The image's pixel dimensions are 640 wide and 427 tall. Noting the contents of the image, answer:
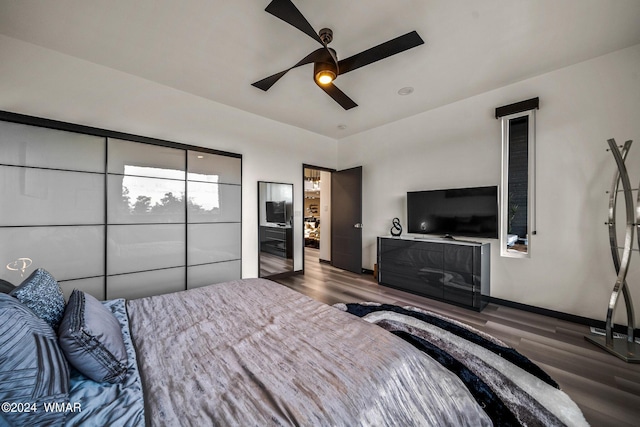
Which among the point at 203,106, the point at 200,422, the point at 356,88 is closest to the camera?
the point at 200,422

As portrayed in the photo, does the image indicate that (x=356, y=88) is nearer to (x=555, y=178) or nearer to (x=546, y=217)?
(x=555, y=178)

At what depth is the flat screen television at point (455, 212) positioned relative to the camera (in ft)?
10.4

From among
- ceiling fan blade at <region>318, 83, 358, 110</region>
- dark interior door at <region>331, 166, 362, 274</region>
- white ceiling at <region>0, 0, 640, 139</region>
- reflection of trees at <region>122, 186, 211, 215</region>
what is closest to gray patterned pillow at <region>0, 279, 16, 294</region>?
reflection of trees at <region>122, 186, 211, 215</region>

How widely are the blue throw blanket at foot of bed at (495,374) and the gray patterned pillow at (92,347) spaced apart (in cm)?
169

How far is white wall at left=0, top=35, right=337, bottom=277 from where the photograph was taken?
2.34m

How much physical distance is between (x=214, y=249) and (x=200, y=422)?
298 cm

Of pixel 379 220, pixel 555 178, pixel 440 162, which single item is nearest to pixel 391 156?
pixel 440 162

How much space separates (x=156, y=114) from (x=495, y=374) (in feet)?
14.3

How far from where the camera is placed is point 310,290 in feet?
12.2

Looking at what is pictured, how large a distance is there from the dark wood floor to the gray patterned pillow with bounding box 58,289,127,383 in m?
2.51

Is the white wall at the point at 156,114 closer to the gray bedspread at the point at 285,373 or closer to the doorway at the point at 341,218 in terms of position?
the doorway at the point at 341,218

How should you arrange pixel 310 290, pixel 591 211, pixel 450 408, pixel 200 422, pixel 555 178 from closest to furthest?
pixel 200 422 → pixel 450 408 → pixel 591 211 → pixel 555 178 → pixel 310 290

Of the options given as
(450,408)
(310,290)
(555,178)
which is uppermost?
(555,178)

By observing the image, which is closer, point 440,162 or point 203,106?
point 203,106
